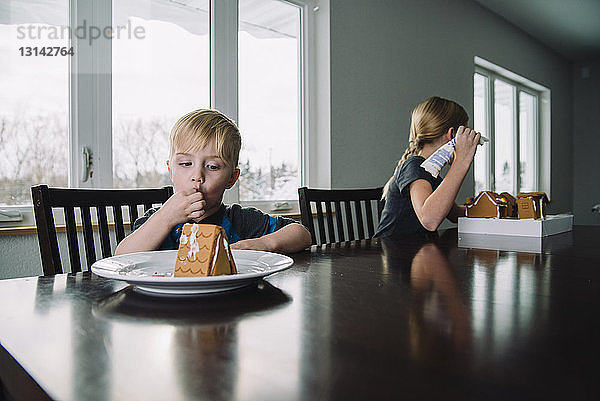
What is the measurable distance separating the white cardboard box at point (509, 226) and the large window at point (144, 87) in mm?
1480

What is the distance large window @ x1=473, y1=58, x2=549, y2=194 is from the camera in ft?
16.7

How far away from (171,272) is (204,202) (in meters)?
0.32

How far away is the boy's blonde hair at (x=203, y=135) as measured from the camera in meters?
1.19

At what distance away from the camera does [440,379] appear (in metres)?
0.36

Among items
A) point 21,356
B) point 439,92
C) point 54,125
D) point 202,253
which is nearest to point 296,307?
point 202,253

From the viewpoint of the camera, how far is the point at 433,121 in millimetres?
1979

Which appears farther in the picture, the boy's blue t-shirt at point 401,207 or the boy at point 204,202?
the boy's blue t-shirt at point 401,207

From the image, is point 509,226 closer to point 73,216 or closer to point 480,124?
point 73,216

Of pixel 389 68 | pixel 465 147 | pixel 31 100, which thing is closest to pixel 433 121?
pixel 465 147

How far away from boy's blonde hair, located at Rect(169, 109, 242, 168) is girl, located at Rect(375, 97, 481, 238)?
0.69m

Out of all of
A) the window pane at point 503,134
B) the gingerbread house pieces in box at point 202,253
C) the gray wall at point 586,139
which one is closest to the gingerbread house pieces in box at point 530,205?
the gingerbread house pieces in box at point 202,253

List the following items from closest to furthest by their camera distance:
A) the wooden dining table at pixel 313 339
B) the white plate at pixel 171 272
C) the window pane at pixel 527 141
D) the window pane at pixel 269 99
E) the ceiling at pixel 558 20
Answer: the wooden dining table at pixel 313 339 → the white plate at pixel 171 272 → the window pane at pixel 269 99 → the ceiling at pixel 558 20 → the window pane at pixel 527 141

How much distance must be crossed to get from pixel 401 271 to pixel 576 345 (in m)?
0.40

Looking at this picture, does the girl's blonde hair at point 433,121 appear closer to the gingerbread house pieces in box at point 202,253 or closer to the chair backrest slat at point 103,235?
the chair backrest slat at point 103,235
